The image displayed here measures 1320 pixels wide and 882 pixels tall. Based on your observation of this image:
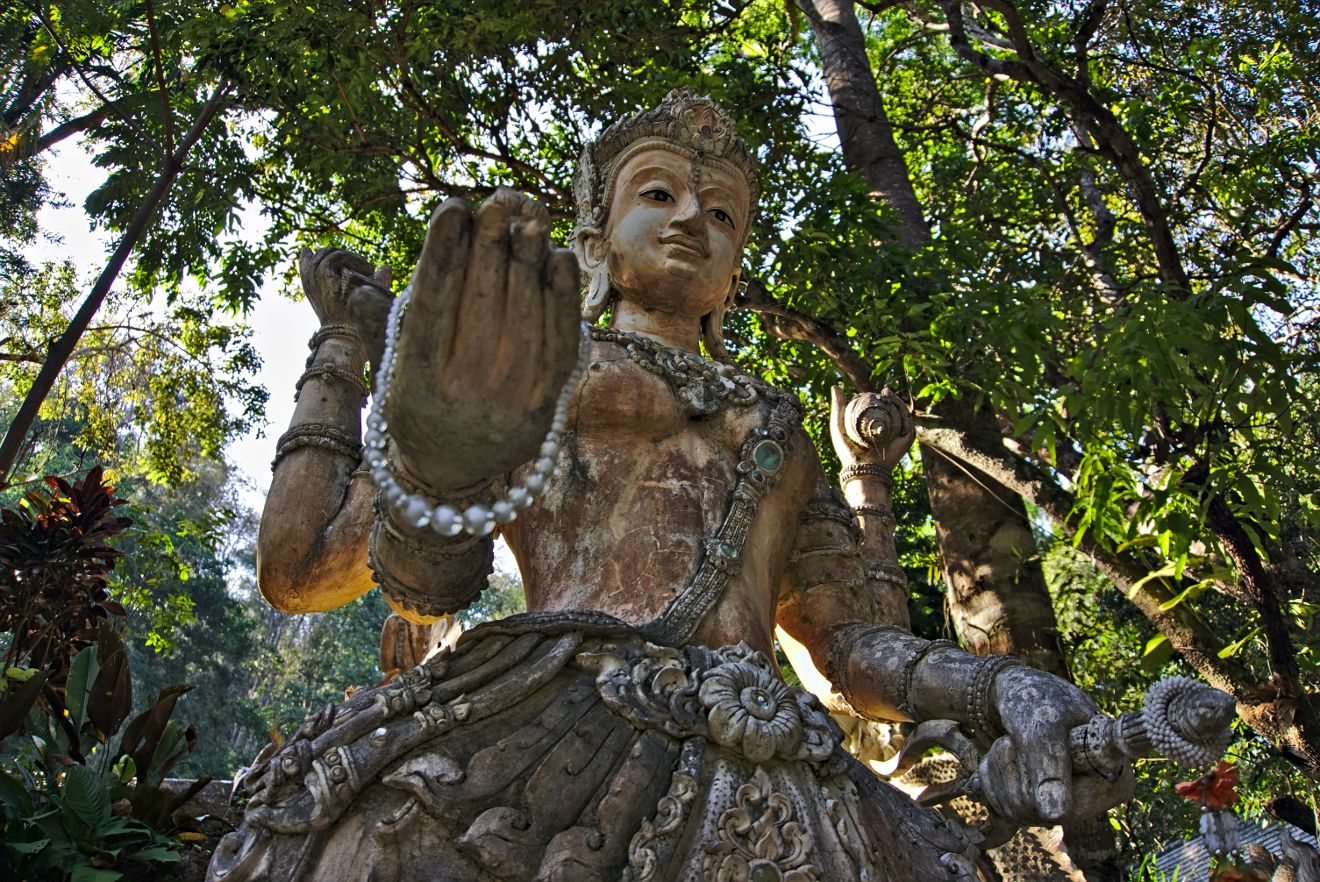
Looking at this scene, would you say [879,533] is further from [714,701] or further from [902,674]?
[714,701]

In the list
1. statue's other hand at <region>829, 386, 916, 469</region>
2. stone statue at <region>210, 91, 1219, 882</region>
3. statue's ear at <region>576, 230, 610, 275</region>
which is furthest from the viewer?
statue's other hand at <region>829, 386, 916, 469</region>

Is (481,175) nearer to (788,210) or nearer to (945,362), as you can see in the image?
(788,210)

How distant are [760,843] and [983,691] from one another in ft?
2.48

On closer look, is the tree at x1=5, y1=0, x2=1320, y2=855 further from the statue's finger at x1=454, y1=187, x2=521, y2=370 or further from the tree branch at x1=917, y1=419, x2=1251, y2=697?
the statue's finger at x1=454, y1=187, x2=521, y2=370

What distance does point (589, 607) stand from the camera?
3.02 meters

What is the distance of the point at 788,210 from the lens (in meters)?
8.05

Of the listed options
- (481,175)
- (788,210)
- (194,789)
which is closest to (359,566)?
(194,789)

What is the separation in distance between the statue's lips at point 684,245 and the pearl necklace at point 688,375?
35cm

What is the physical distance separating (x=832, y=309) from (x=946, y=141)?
4.15m

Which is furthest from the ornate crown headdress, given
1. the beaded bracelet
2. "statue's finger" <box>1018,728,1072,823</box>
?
"statue's finger" <box>1018,728,1072,823</box>

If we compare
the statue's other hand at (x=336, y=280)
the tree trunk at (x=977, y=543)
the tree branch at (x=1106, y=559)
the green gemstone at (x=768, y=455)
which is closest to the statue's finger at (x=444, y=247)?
the statue's other hand at (x=336, y=280)

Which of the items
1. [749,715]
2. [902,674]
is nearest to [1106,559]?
[902,674]

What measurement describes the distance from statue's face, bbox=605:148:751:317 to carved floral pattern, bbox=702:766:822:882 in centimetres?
174

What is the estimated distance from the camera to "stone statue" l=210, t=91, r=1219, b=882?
2307 millimetres
